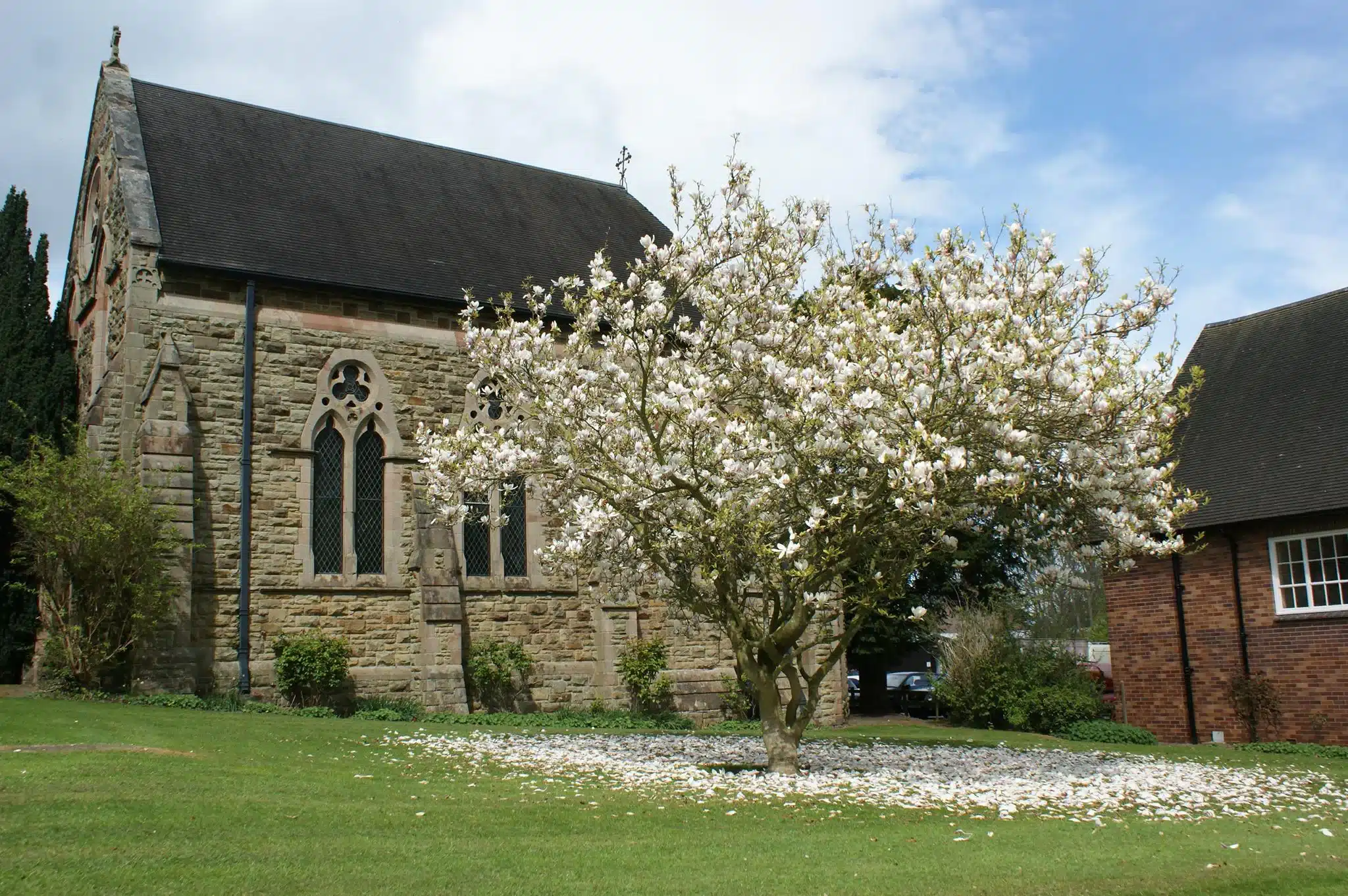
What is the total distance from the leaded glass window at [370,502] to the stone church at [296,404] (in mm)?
37

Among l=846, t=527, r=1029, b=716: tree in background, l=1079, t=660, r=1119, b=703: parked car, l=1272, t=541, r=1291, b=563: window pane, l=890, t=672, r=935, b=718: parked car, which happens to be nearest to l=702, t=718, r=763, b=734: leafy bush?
l=1079, t=660, r=1119, b=703: parked car

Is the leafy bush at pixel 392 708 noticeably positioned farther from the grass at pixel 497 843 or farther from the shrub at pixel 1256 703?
the shrub at pixel 1256 703

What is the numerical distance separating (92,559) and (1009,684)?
668 inches

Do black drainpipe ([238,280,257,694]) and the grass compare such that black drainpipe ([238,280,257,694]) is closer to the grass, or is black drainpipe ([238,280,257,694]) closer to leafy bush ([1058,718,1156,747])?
the grass

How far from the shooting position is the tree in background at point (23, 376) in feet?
65.6

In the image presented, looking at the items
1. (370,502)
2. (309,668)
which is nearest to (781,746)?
(309,668)

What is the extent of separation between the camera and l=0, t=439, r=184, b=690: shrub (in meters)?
16.4

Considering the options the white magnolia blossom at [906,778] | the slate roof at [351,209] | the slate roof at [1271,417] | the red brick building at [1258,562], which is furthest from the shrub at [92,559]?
the slate roof at [1271,417]

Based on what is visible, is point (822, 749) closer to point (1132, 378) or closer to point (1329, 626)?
point (1132, 378)

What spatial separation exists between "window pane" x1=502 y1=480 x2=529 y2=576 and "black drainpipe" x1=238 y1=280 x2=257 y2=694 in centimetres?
454

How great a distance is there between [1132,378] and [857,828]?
514cm

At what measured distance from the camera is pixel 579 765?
1298 centimetres

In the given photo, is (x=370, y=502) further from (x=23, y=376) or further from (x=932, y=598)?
(x=932, y=598)

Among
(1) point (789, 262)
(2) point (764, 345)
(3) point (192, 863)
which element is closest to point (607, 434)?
(2) point (764, 345)
